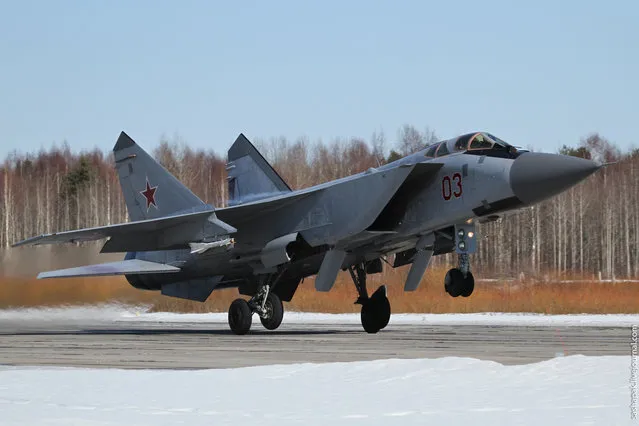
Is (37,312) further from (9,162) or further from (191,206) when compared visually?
(9,162)

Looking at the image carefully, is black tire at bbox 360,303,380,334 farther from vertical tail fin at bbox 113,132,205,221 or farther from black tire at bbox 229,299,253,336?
vertical tail fin at bbox 113,132,205,221

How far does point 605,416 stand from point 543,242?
184ft

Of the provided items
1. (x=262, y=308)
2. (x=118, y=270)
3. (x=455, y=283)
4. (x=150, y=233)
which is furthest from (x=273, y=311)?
(x=455, y=283)

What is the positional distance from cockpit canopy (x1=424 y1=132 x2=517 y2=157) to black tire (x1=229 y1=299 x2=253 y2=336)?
4.14 metres

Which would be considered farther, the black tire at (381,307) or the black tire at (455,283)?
the black tire at (381,307)

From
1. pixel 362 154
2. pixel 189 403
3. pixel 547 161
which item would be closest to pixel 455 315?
pixel 547 161

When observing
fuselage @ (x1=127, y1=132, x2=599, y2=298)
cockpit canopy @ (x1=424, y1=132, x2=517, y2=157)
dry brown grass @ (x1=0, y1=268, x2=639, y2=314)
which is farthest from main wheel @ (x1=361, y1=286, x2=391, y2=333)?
dry brown grass @ (x1=0, y1=268, x2=639, y2=314)

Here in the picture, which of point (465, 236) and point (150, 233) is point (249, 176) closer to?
point (150, 233)

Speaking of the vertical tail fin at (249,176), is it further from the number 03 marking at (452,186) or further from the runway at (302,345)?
the number 03 marking at (452,186)

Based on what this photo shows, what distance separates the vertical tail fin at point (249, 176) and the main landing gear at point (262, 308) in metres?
2.43

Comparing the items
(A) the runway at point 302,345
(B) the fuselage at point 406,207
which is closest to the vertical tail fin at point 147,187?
(B) the fuselage at point 406,207

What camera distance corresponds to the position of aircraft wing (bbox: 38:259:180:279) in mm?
17328

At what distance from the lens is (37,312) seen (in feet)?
66.8

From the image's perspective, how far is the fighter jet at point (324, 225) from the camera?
46.2 feet
